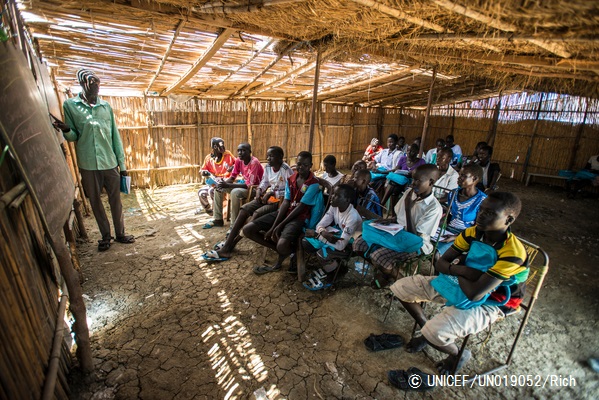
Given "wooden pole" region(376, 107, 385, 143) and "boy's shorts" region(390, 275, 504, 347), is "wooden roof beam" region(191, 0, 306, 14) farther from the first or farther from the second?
"wooden pole" region(376, 107, 385, 143)

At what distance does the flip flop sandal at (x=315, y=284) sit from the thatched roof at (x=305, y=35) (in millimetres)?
3061

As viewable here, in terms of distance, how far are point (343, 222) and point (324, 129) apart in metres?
8.64

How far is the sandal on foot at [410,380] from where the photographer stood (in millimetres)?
2465

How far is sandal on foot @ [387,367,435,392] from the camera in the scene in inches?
97.0

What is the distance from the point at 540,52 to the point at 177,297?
5074mm

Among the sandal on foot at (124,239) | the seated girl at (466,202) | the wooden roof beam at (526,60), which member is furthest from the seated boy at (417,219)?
the sandal on foot at (124,239)

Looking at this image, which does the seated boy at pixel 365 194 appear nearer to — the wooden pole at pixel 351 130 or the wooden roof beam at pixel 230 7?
the wooden roof beam at pixel 230 7

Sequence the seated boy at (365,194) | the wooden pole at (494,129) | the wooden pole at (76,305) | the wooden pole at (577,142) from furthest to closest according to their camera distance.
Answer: the wooden pole at (494,129)
the wooden pole at (577,142)
the seated boy at (365,194)
the wooden pole at (76,305)

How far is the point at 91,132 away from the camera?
165 inches

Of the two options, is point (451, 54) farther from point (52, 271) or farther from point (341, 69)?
point (52, 271)

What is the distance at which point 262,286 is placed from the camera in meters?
3.90

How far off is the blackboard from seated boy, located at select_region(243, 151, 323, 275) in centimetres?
242

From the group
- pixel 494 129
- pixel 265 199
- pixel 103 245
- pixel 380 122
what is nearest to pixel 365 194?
pixel 265 199

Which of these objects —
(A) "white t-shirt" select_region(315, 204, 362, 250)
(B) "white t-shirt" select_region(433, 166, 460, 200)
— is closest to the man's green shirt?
(A) "white t-shirt" select_region(315, 204, 362, 250)
